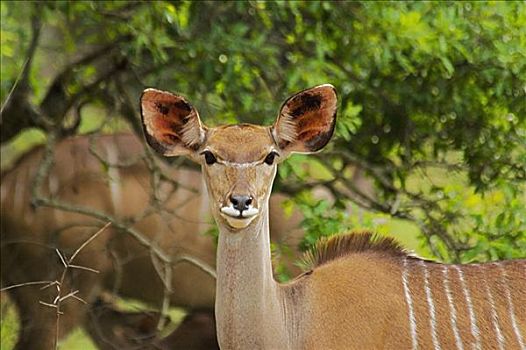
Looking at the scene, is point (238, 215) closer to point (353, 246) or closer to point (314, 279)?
point (314, 279)

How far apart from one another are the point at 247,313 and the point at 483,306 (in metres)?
0.73

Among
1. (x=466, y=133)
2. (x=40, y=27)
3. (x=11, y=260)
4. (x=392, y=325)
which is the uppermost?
(x=40, y=27)

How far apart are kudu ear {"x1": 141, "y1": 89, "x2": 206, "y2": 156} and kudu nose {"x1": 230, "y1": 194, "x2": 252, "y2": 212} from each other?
0.36 meters

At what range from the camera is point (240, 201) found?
3.64 meters

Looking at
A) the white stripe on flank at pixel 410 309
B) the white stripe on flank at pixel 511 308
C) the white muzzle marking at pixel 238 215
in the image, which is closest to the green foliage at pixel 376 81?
the white stripe on flank at pixel 511 308

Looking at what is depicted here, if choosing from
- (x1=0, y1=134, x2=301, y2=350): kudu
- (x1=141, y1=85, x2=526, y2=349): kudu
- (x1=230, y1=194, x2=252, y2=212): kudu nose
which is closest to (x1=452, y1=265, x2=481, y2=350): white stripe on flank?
(x1=141, y1=85, x2=526, y2=349): kudu

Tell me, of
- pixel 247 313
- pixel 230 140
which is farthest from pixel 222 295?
pixel 230 140

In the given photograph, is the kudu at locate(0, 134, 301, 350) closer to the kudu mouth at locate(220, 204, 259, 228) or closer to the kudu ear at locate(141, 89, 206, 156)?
the kudu ear at locate(141, 89, 206, 156)

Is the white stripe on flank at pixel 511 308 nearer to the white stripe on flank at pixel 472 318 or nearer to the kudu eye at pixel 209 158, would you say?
the white stripe on flank at pixel 472 318

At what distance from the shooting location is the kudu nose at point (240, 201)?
3645mm

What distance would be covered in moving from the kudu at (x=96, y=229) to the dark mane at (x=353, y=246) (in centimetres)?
165

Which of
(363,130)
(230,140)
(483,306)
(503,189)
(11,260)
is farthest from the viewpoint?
(11,260)

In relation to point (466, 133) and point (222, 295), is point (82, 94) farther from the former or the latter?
point (222, 295)

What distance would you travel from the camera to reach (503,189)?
532cm
